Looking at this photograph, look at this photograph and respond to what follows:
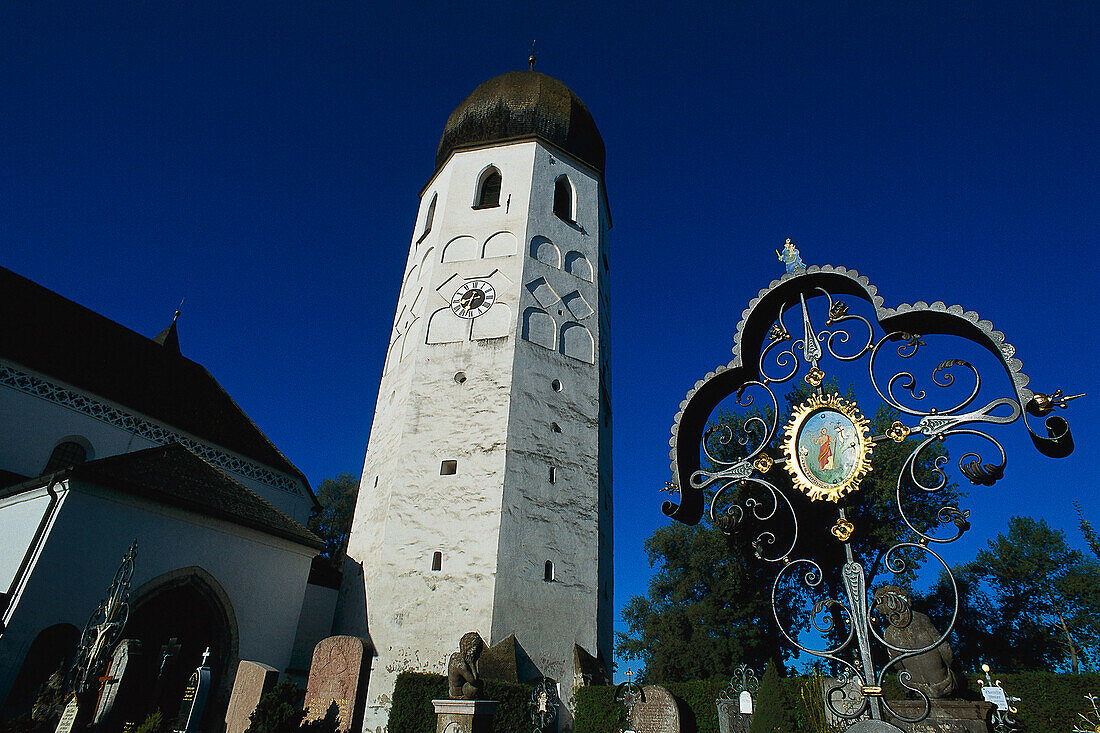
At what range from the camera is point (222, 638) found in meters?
11.2

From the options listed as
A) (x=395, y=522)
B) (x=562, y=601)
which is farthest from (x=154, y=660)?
(x=562, y=601)

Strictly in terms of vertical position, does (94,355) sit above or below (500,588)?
above

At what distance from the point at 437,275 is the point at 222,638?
966 cm

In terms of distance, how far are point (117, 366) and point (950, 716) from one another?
61.2 ft

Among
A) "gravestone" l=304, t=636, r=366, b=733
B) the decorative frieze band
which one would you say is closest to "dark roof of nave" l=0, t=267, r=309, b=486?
the decorative frieze band

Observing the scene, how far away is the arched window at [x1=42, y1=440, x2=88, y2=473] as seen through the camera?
13.4 meters

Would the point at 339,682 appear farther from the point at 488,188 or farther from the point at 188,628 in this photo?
the point at 488,188

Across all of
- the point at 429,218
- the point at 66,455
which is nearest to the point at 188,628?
the point at 66,455

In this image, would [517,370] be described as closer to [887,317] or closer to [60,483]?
[60,483]

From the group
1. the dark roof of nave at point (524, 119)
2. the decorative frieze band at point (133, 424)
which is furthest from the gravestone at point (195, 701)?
the dark roof of nave at point (524, 119)

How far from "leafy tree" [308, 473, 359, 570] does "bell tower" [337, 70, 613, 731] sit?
15473mm

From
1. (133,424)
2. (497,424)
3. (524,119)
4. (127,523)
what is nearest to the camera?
(127,523)

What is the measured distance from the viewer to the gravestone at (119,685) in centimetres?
722

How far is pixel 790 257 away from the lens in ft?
18.5
